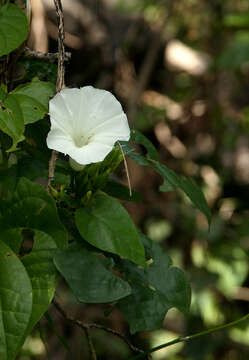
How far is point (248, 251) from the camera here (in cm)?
257

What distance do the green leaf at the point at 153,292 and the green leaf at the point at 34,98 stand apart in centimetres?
33

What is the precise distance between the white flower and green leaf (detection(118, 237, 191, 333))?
9.1 inches

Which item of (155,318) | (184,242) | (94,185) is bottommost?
(184,242)

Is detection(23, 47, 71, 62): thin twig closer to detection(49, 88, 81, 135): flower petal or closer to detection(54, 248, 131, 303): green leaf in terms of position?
detection(49, 88, 81, 135): flower petal

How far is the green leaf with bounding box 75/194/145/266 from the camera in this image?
0.81 meters

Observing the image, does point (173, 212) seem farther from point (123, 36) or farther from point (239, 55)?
point (123, 36)

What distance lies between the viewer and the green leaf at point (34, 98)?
0.85 metres

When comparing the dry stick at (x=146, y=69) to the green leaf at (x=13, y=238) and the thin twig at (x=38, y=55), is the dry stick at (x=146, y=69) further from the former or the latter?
the green leaf at (x=13, y=238)

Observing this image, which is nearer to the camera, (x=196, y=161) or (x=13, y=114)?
(x=13, y=114)

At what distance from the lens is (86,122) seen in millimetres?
899

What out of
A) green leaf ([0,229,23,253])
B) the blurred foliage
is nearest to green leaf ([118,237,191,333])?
green leaf ([0,229,23,253])

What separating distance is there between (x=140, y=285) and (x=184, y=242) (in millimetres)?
1883

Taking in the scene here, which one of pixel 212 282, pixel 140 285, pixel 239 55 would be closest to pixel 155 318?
pixel 140 285

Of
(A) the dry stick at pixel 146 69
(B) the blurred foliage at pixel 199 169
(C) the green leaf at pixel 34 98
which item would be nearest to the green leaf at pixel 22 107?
(C) the green leaf at pixel 34 98
